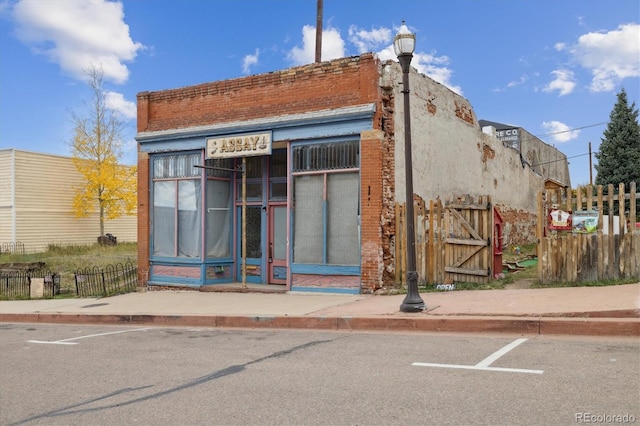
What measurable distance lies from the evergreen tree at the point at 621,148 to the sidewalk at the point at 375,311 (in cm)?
2921

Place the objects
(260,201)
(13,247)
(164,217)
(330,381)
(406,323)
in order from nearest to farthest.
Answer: (330,381)
(406,323)
(260,201)
(164,217)
(13,247)

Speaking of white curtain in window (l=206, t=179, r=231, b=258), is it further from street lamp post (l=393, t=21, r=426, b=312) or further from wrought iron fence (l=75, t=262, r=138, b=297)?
street lamp post (l=393, t=21, r=426, b=312)

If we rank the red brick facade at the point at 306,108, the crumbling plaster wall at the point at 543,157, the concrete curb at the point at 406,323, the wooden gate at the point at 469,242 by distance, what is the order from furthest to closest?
the crumbling plaster wall at the point at 543,157 → the red brick facade at the point at 306,108 → the wooden gate at the point at 469,242 → the concrete curb at the point at 406,323

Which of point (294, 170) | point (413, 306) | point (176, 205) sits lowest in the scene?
point (413, 306)

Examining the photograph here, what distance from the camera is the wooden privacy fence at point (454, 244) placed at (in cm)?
1227

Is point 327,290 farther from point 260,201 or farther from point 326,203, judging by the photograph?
point 260,201

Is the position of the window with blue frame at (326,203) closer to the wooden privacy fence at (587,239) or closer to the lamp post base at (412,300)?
the lamp post base at (412,300)

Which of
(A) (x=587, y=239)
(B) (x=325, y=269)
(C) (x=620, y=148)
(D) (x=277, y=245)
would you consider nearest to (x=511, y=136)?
(C) (x=620, y=148)

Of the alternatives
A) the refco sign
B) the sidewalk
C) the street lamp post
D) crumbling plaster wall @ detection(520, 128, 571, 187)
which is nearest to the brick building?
the sidewalk

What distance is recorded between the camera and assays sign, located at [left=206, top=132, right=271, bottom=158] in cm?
1412

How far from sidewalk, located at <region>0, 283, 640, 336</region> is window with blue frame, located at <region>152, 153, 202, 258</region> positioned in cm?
153

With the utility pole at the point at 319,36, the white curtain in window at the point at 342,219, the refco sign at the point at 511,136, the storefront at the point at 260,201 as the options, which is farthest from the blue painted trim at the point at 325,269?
the refco sign at the point at 511,136

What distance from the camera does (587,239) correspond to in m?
10.9

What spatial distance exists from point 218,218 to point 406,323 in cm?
795
